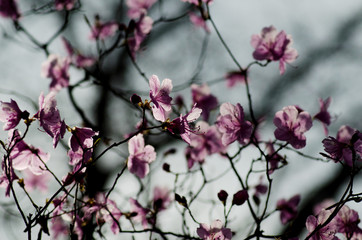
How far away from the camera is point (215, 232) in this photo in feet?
5.23

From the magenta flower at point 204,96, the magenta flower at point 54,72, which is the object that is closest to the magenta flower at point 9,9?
the magenta flower at point 54,72

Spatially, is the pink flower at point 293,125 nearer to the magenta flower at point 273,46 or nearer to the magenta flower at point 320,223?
the magenta flower at point 320,223

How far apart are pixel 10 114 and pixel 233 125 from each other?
3.52 feet

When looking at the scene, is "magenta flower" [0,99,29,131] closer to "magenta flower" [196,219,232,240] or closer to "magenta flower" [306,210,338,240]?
"magenta flower" [196,219,232,240]

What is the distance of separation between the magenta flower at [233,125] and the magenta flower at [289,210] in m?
0.63

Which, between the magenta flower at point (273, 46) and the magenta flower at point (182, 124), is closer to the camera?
the magenta flower at point (182, 124)

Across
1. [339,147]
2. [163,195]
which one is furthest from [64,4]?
[339,147]

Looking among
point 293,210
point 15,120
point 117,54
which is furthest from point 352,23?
point 15,120

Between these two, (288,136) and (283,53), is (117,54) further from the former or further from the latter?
(288,136)

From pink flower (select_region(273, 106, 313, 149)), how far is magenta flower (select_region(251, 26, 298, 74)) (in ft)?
1.87

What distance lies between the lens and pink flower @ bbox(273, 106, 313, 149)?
1.85 meters

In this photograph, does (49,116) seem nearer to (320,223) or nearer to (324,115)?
(320,223)

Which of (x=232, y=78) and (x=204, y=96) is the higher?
(x=232, y=78)

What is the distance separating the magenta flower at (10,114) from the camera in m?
1.52
